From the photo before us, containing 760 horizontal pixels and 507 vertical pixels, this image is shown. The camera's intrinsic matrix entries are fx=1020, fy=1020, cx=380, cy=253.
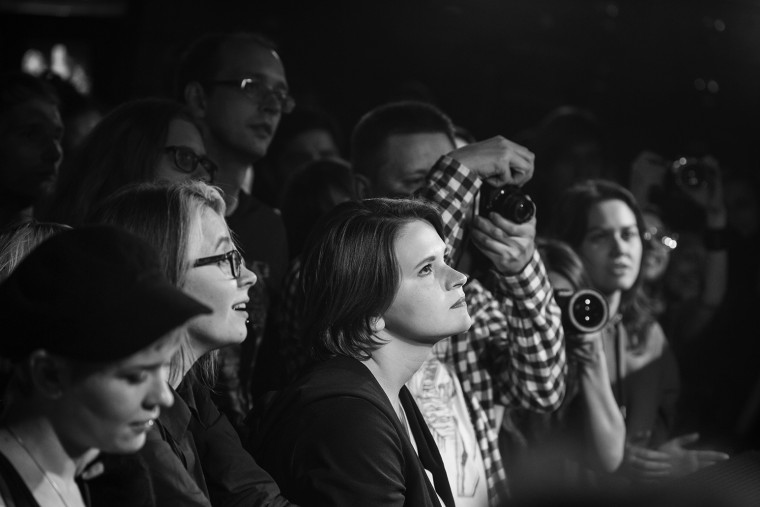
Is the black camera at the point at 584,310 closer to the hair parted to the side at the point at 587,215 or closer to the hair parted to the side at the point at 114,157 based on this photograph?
the hair parted to the side at the point at 587,215

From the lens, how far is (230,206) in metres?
2.73

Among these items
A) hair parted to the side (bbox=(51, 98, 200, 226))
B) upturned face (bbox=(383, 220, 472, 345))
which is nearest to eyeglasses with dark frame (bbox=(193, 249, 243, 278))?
upturned face (bbox=(383, 220, 472, 345))

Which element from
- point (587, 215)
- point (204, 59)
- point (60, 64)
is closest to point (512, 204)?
point (587, 215)

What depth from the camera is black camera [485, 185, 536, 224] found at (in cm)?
248

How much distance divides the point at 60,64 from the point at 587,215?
428cm

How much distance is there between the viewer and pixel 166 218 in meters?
1.82

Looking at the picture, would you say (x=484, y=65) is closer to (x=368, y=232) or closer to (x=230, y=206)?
(x=230, y=206)

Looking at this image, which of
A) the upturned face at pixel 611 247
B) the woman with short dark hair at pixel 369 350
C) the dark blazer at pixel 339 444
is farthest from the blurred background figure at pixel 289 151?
the dark blazer at pixel 339 444

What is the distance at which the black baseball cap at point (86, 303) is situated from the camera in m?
1.29

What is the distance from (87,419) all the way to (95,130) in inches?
53.3

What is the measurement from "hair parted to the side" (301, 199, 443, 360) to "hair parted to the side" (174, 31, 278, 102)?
1013 millimetres

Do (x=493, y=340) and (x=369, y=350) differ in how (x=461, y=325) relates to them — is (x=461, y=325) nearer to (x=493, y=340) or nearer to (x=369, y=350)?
(x=369, y=350)

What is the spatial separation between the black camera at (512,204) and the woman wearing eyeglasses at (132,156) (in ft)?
2.34

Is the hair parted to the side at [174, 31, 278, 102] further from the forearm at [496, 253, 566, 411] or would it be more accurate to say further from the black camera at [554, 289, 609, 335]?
the black camera at [554, 289, 609, 335]
